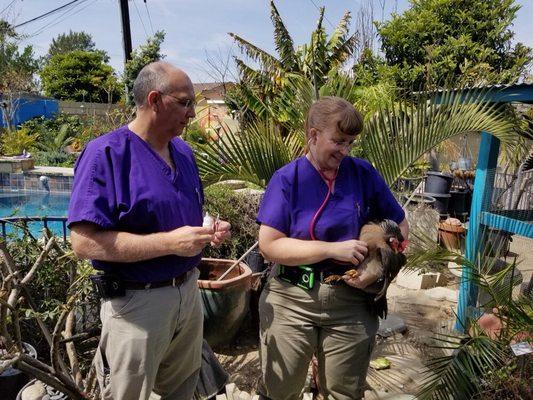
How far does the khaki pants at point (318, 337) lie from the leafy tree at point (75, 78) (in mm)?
25141

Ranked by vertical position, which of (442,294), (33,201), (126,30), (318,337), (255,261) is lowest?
(33,201)

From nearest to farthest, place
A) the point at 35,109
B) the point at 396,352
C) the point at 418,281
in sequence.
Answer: the point at 396,352 → the point at 418,281 → the point at 35,109

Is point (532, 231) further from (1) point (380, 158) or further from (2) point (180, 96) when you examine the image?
(2) point (180, 96)

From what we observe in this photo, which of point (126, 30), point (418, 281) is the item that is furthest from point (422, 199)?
point (126, 30)

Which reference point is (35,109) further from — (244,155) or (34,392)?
(34,392)

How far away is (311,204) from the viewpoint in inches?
76.7

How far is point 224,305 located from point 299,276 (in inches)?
66.0

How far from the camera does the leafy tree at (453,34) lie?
33.0ft

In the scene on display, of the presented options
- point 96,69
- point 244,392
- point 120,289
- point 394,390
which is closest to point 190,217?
point 120,289

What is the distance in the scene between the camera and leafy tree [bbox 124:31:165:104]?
14.3 m

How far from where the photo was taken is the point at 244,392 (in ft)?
10.3

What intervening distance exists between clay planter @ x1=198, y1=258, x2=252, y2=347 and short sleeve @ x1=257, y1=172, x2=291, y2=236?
1.65 metres

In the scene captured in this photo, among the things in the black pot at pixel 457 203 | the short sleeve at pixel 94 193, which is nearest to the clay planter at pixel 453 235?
the black pot at pixel 457 203

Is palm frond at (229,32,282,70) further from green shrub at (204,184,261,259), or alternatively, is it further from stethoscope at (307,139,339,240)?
stethoscope at (307,139,339,240)
